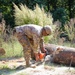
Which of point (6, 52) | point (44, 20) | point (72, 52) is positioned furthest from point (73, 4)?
point (72, 52)

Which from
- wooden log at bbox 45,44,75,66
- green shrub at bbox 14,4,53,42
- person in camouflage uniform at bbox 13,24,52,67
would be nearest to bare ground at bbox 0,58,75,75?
wooden log at bbox 45,44,75,66

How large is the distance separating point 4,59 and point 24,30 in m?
2.03

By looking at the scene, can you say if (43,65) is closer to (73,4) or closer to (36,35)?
(36,35)

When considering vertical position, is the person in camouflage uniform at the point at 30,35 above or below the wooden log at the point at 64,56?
above

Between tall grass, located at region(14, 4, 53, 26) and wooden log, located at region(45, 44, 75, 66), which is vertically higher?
tall grass, located at region(14, 4, 53, 26)

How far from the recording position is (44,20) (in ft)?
35.1

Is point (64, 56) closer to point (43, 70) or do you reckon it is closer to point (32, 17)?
point (43, 70)

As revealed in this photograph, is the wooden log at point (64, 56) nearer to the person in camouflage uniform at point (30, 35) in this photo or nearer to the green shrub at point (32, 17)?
the person in camouflage uniform at point (30, 35)

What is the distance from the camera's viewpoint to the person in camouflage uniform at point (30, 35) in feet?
23.1

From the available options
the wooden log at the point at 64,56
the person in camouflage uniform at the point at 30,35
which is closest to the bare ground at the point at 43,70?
the wooden log at the point at 64,56

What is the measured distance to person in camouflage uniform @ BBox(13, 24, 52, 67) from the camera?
7039 millimetres

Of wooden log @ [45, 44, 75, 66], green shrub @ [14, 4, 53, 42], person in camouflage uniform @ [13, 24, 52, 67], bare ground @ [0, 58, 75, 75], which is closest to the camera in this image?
bare ground @ [0, 58, 75, 75]

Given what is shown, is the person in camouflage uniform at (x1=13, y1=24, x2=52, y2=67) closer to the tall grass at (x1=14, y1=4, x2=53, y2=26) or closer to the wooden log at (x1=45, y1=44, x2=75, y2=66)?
the wooden log at (x1=45, y1=44, x2=75, y2=66)

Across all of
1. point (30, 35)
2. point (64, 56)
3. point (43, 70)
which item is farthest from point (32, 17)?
point (43, 70)
